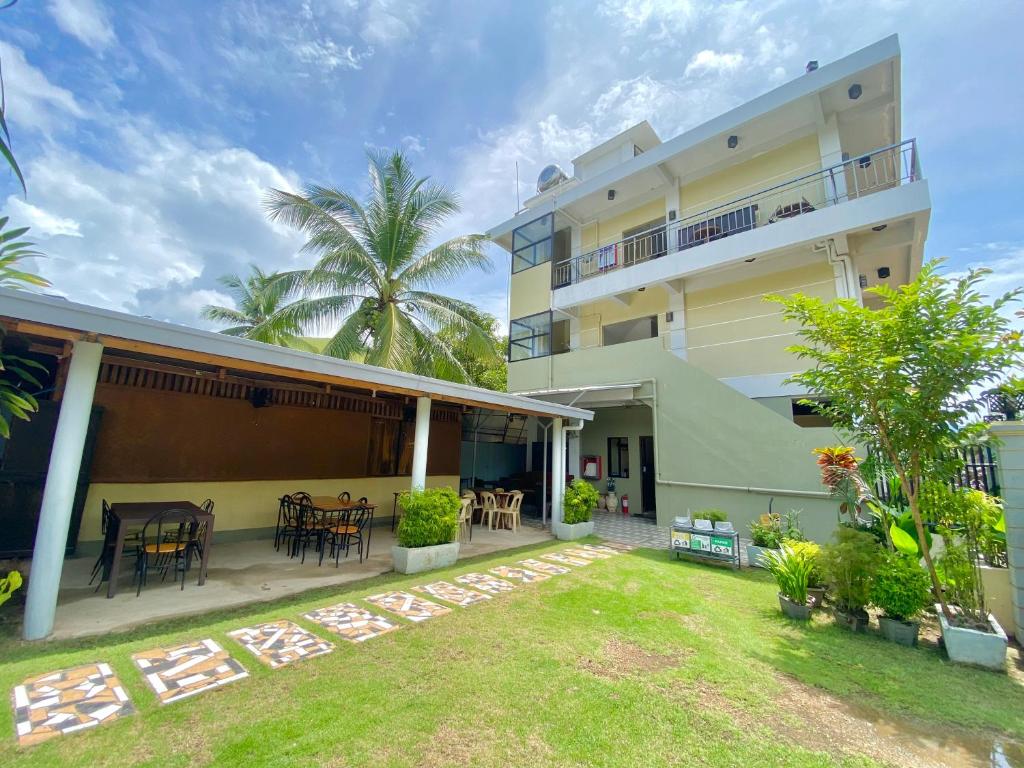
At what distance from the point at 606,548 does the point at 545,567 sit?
82.5 inches

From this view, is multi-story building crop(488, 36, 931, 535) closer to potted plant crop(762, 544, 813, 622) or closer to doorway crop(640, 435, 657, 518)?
doorway crop(640, 435, 657, 518)

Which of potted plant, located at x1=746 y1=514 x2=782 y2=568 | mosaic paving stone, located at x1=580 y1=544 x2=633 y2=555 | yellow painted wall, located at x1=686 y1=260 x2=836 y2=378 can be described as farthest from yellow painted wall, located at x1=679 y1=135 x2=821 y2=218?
mosaic paving stone, located at x1=580 y1=544 x2=633 y2=555

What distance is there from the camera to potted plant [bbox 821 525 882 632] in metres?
4.79

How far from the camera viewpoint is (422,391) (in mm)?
6406

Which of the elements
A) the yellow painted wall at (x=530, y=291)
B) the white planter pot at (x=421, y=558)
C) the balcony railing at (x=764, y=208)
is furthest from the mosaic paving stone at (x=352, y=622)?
the balcony railing at (x=764, y=208)

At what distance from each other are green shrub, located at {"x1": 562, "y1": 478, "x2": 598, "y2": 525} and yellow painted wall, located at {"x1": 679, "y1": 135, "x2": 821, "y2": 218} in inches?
363

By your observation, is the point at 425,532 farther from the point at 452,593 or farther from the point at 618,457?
the point at 618,457

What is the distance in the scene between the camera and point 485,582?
19.6 feet

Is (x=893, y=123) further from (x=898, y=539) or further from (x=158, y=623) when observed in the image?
(x=158, y=623)

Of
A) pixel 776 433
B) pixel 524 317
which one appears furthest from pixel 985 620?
pixel 524 317

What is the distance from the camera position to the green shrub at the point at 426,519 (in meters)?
6.50

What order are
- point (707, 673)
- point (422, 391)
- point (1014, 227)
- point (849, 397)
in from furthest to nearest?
point (1014, 227), point (422, 391), point (849, 397), point (707, 673)

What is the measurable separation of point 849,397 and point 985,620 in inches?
98.9

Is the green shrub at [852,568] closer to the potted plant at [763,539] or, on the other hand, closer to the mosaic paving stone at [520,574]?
the potted plant at [763,539]
